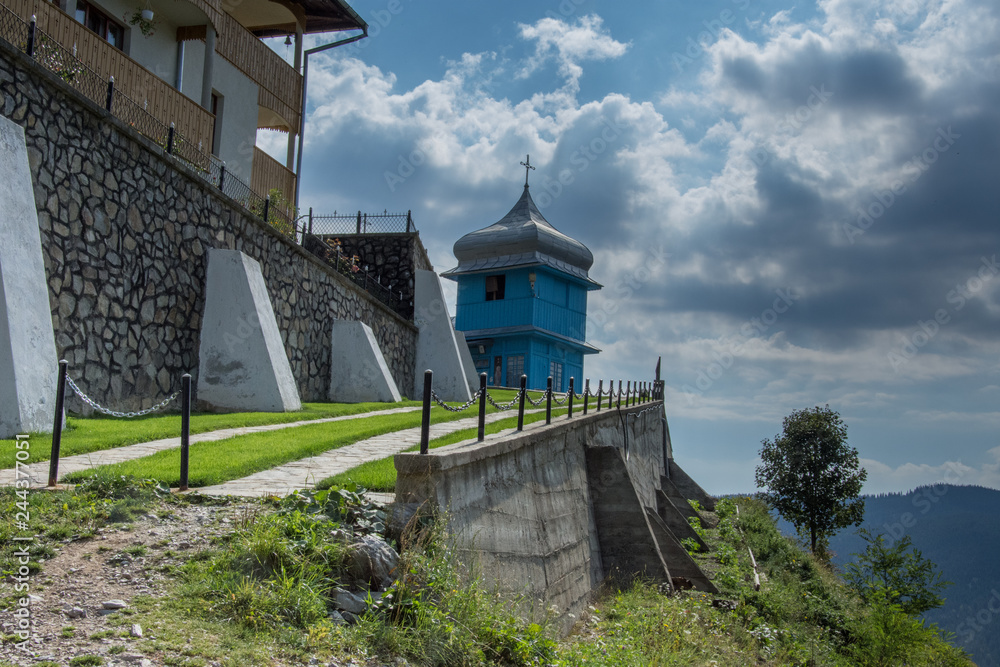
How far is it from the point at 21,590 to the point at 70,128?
28.4ft

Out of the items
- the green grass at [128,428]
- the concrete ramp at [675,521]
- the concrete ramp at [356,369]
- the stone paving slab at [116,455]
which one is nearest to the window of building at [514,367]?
the concrete ramp at [356,369]

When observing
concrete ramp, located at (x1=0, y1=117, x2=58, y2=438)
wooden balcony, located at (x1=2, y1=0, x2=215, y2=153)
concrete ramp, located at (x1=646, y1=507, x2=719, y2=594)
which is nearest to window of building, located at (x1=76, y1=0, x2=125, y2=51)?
wooden balcony, located at (x1=2, y1=0, x2=215, y2=153)

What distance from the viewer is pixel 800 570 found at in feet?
62.8

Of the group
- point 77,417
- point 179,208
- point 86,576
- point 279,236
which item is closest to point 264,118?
point 279,236

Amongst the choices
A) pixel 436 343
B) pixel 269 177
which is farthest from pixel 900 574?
pixel 269 177

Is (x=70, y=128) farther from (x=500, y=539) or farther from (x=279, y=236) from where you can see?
(x=500, y=539)

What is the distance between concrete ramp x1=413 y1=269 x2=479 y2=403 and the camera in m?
24.2

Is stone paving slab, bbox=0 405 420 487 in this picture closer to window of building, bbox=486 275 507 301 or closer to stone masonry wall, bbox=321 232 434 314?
stone masonry wall, bbox=321 232 434 314

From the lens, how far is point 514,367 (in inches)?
1307

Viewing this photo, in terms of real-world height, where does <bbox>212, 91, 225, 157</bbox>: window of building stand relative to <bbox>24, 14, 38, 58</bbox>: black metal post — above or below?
above

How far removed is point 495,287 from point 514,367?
425 cm

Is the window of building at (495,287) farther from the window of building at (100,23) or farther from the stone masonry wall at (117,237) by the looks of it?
the window of building at (100,23)

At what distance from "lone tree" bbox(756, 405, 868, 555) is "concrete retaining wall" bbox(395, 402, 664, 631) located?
71.3 ft

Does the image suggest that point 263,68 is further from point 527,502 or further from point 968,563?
point 968,563
